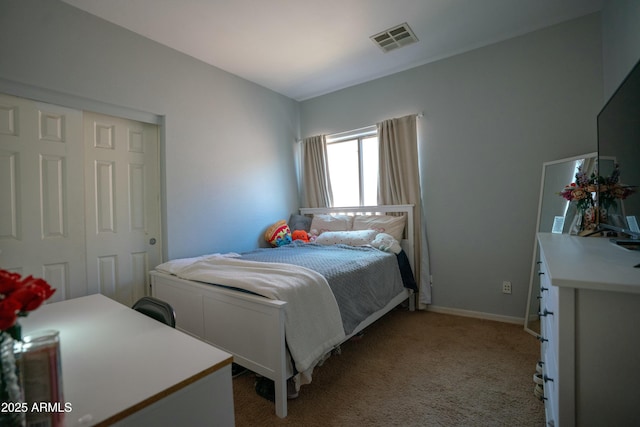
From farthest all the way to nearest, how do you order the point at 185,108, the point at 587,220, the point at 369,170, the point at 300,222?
the point at 300,222 → the point at 369,170 → the point at 185,108 → the point at 587,220

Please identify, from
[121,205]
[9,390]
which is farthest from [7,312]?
[121,205]

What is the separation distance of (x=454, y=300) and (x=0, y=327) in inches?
129

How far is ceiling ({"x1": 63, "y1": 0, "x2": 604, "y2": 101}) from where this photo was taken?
2.18 metres

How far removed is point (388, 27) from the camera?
8.12 feet

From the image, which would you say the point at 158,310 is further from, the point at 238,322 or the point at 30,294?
the point at 30,294

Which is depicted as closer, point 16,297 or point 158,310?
point 16,297

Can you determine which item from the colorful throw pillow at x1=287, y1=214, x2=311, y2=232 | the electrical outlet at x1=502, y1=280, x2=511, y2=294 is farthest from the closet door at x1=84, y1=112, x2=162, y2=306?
the electrical outlet at x1=502, y1=280, x2=511, y2=294

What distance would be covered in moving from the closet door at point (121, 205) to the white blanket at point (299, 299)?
0.88 m

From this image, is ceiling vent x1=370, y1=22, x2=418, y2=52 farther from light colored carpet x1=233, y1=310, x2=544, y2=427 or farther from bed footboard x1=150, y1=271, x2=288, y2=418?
light colored carpet x1=233, y1=310, x2=544, y2=427

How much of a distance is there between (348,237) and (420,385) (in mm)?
1593

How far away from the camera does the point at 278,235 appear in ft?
11.4

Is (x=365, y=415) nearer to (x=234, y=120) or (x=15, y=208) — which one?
(x=15, y=208)


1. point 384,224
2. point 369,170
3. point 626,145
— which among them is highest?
point 369,170

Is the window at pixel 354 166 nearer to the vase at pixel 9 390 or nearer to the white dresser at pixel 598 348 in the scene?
the white dresser at pixel 598 348
